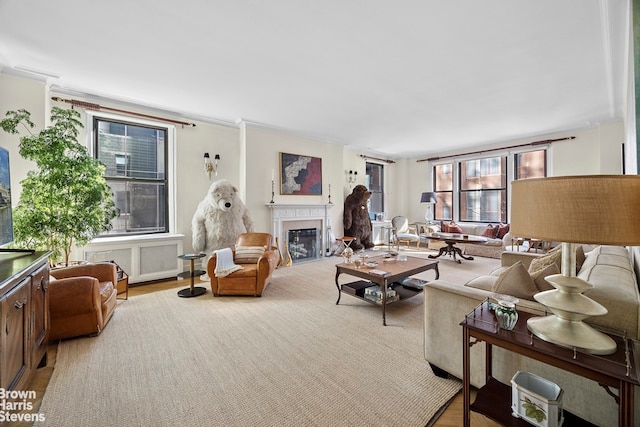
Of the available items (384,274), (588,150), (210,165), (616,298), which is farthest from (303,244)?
(588,150)

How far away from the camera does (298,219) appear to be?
5598 millimetres

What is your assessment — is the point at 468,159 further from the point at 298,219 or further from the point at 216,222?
the point at 216,222

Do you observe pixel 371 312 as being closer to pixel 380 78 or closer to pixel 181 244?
pixel 380 78

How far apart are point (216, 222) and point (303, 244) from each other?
207 cm

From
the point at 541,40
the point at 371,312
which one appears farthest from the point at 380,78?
the point at 371,312

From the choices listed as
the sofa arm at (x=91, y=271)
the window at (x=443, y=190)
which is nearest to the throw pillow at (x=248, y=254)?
the sofa arm at (x=91, y=271)

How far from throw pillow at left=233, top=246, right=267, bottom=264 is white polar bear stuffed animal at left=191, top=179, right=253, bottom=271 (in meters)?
0.45

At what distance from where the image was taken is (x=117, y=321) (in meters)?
2.72

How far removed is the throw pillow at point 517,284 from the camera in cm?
162

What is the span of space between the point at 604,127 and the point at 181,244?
754cm

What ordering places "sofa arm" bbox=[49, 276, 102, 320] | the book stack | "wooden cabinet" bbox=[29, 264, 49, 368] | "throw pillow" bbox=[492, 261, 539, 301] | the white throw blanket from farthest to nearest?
the white throw blanket → the book stack → "sofa arm" bbox=[49, 276, 102, 320] → "wooden cabinet" bbox=[29, 264, 49, 368] → "throw pillow" bbox=[492, 261, 539, 301]

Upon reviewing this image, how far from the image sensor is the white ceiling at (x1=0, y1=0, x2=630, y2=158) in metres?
2.10

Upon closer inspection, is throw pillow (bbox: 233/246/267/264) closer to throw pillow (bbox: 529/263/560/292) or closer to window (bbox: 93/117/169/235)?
window (bbox: 93/117/169/235)

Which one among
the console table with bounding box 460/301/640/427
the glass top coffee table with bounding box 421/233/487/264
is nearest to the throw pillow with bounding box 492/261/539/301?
the console table with bounding box 460/301/640/427
